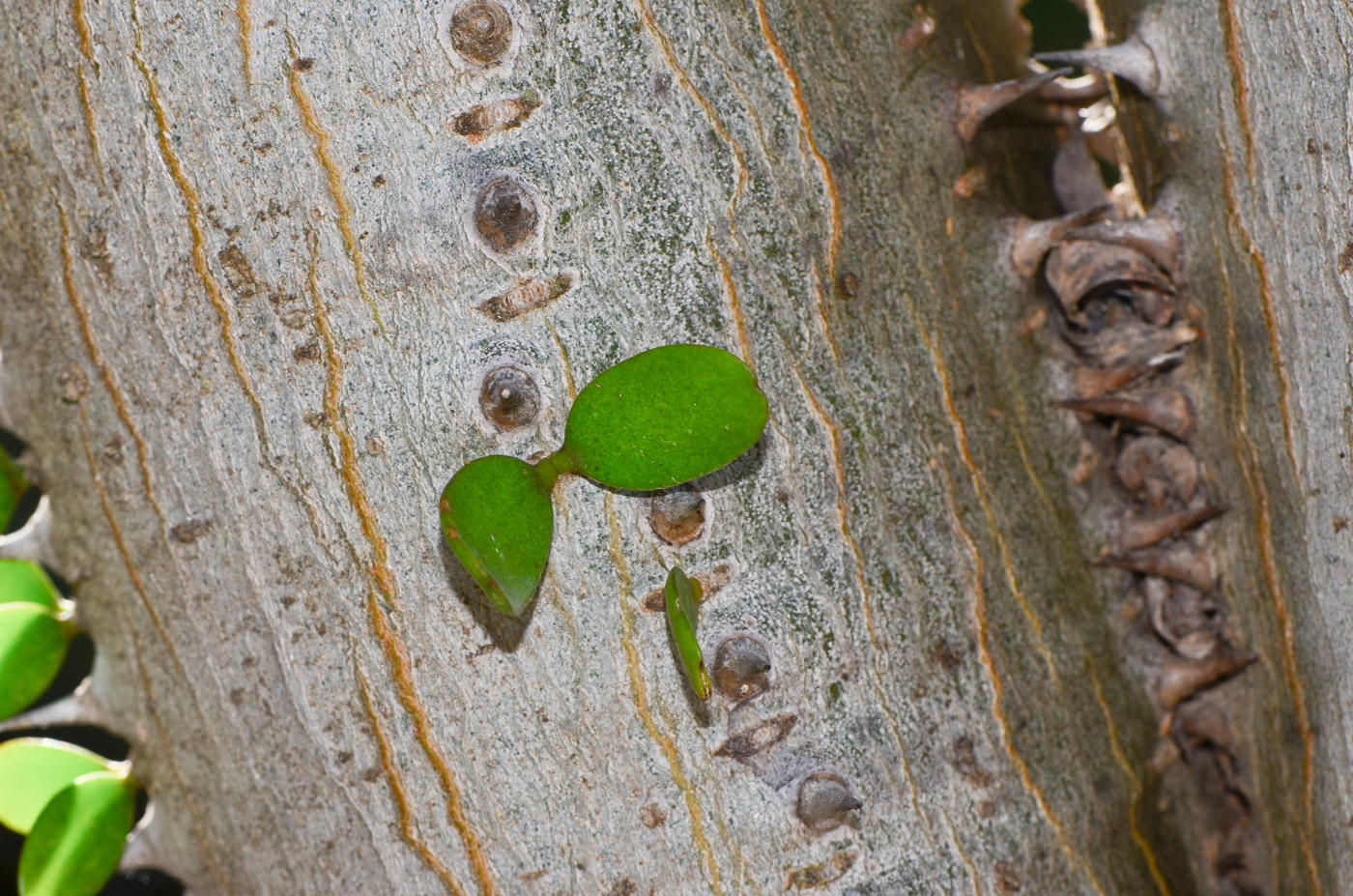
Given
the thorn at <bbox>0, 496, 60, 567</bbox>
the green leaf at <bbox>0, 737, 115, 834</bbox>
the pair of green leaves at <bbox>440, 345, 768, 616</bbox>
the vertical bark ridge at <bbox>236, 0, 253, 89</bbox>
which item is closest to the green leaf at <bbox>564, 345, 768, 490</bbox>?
the pair of green leaves at <bbox>440, 345, 768, 616</bbox>

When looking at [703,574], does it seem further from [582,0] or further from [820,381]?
[582,0]

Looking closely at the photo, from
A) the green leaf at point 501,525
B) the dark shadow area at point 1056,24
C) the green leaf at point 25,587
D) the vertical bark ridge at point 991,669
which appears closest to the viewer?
the green leaf at point 501,525

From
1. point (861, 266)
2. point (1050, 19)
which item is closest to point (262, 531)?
point (861, 266)

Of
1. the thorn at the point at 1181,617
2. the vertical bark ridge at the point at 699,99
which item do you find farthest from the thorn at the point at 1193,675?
the vertical bark ridge at the point at 699,99

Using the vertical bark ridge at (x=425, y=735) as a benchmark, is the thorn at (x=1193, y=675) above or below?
below

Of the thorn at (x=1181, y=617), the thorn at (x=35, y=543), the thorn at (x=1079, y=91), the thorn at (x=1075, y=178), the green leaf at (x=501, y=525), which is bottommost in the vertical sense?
the thorn at (x=1181, y=617)

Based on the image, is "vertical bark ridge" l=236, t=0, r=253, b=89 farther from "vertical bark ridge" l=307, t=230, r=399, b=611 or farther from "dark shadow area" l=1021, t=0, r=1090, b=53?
"dark shadow area" l=1021, t=0, r=1090, b=53

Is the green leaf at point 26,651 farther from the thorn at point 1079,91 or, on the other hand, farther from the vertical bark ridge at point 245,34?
the thorn at point 1079,91
